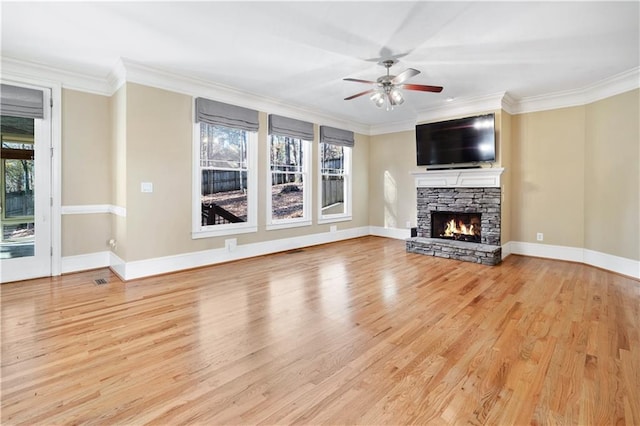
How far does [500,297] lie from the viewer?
3406 mm

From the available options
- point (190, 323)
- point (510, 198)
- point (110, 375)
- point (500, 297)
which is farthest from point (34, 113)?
point (510, 198)

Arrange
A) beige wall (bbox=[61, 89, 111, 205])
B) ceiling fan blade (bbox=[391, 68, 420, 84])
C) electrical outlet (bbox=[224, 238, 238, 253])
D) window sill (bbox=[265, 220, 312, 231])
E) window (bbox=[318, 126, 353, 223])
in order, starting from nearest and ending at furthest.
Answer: ceiling fan blade (bbox=[391, 68, 420, 84]), beige wall (bbox=[61, 89, 111, 205]), electrical outlet (bbox=[224, 238, 238, 253]), window sill (bbox=[265, 220, 312, 231]), window (bbox=[318, 126, 353, 223])

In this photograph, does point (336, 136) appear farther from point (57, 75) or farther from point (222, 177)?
point (57, 75)

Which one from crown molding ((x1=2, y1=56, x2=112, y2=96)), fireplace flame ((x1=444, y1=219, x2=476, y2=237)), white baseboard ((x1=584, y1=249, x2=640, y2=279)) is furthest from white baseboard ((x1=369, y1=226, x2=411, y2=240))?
crown molding ((x1=2, y1=56, x2=112, y2=96))

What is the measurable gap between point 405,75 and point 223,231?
11.2 ft

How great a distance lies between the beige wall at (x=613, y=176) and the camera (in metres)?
4.20

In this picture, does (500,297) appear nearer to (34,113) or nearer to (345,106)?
(345,106)

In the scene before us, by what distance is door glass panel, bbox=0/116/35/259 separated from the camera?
386cm

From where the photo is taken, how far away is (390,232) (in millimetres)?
7324

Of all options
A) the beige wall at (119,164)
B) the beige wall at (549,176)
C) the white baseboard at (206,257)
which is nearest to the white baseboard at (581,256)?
the beige wall at (549,176)

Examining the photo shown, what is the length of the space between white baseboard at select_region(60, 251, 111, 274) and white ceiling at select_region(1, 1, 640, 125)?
254cm

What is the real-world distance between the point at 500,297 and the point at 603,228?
2.65m

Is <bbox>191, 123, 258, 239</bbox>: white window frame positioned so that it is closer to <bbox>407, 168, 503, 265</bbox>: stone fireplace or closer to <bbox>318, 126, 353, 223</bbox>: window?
<bbox>318, 126, 353, 223</bbox>: window

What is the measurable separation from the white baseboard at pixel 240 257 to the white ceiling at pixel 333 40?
8.36 feet
